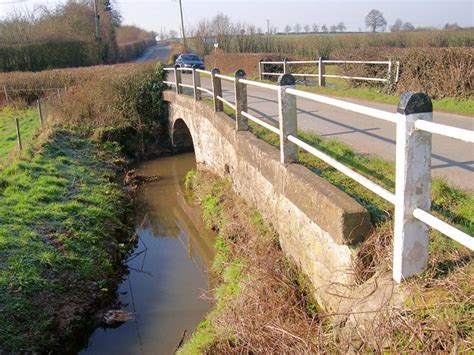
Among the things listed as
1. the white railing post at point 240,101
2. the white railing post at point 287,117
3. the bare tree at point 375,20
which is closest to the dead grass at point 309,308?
the white railing post at point 287,117

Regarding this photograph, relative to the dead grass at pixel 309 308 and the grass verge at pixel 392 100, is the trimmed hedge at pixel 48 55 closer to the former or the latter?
the grass verge at pixel 392 100

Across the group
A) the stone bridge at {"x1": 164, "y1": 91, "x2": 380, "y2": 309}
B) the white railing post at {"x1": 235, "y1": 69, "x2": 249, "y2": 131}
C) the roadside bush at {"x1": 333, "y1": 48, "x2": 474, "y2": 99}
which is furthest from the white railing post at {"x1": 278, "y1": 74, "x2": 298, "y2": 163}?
the roadside bush at {"x1": 333, "y1": 48, "x2": 474, "y2": 99}

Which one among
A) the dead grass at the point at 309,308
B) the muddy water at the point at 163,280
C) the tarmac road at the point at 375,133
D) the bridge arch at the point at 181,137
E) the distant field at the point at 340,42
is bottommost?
the muddy water at the point at 163,280

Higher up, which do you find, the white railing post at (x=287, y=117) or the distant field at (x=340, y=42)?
the distant field at (x=340, y=42)

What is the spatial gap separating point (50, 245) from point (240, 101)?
386 cm

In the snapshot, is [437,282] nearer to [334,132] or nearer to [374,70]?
[334,132]

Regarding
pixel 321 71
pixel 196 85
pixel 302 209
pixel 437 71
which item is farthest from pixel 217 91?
pixel 321 71

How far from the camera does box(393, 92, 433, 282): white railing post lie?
2797 millimetres

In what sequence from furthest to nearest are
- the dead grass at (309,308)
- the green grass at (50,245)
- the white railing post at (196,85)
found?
the white railing post at (196,85) < the green grass at (50,245) < the dead grass at (309,308)

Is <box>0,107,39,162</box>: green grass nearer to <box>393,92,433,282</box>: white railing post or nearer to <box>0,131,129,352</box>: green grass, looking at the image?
<box>0,131,129,352</box>: green grass

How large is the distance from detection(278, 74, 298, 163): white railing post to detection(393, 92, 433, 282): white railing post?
2.38 metres

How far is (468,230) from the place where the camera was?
3492 millimetres

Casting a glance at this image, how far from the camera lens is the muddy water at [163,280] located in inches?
247

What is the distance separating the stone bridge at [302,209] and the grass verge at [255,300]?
0.67 feet
